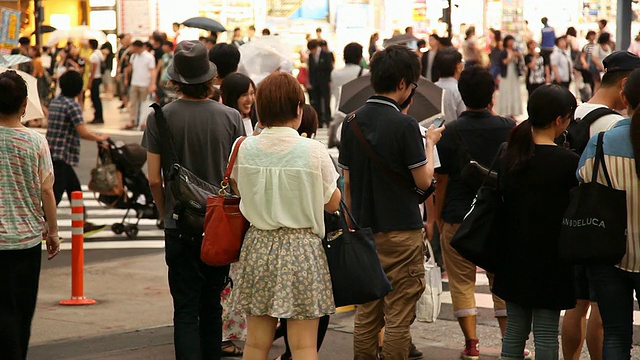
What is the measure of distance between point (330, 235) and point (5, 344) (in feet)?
6.86

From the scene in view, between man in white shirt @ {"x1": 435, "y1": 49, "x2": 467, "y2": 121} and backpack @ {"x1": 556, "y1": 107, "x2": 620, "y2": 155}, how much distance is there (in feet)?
10.2

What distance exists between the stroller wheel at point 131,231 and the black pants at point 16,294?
7.28 meters

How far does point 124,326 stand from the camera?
8711 mm

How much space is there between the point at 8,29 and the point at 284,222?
609cm

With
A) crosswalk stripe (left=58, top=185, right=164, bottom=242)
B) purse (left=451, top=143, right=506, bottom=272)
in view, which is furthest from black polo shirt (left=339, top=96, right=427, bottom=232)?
crosswalk stripe (left=58, top=185, right=164, bottom=242)

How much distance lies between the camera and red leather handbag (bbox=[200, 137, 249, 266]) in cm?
553

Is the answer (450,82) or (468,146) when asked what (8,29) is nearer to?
(450,82)

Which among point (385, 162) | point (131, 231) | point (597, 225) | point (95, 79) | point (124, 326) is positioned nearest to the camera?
point (597, 225)

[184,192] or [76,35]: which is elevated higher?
[76,35]

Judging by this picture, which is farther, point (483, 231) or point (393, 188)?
point (393, 188)

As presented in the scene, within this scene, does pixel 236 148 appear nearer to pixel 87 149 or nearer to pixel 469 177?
pixel 469 177

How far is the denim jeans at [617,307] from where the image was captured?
17.8 feet

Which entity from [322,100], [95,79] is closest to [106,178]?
[322,100]

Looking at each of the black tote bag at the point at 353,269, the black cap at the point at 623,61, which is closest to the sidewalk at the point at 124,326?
the black tote bag at the point at 353,269
